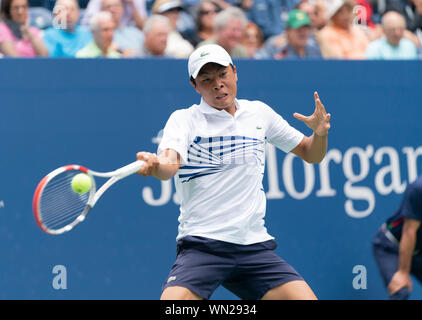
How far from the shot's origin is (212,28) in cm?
698

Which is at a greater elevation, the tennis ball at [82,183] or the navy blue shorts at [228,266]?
the tennis ball at [82,183]

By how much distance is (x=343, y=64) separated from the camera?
5.92 m

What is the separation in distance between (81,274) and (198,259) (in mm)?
1732

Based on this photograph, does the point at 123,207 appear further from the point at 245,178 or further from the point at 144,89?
the point at 245,178

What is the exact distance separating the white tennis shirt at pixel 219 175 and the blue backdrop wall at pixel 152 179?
1.47 meters

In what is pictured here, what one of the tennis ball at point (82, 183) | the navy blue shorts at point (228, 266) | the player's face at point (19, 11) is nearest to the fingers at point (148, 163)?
the tennis ball at point (82, 183)

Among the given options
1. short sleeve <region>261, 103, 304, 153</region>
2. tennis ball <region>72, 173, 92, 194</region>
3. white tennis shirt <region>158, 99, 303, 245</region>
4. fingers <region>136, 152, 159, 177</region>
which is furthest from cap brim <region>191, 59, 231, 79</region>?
tennis ball <region>72, 173, 92, 194</region>

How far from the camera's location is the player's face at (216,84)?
164 inches

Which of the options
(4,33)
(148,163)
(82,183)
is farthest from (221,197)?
(4,33)

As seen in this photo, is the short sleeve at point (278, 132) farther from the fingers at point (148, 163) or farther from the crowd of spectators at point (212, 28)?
the crowd of spectators at point (212, 28)

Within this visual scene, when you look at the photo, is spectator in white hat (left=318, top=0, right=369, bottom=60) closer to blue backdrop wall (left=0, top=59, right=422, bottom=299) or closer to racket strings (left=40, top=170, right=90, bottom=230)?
blue backdrop wall (left=0, top=59, right=422, bottom=299)

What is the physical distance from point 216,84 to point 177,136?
35 centimetres

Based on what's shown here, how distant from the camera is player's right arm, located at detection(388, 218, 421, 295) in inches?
205
